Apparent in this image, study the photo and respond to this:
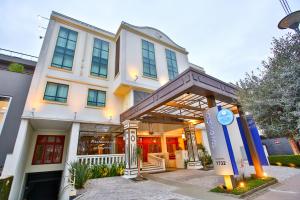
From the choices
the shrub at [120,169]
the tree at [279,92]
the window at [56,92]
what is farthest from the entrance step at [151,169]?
the tree at [279,92]

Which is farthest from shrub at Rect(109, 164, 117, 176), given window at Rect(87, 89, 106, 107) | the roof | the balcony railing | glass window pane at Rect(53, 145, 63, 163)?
the roof

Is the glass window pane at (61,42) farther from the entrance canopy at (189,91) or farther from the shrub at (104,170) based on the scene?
the shrub at (104,170)

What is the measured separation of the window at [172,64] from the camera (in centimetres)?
1475

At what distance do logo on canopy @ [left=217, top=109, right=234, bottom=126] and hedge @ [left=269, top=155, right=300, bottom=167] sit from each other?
35.7 ft

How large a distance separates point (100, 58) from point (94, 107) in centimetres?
474

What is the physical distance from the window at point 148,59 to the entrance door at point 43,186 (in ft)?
38.3

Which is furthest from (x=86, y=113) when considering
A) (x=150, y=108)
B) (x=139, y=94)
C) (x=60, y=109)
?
(x=150, y=108)

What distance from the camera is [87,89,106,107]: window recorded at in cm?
1170

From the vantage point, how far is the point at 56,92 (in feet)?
35.3

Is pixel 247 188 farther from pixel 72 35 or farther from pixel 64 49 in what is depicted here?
pixel 72 35

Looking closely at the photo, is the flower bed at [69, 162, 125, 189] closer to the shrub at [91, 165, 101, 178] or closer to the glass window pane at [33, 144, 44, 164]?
the shrub at [91, 165, 101, 178]

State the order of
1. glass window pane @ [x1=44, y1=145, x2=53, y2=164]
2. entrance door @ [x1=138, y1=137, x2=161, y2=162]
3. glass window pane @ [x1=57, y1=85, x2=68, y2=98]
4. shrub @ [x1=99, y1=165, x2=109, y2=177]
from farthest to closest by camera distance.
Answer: entrance door @ [x1=138, y1=137, x2=161, y2=162] < glass window pane @ [x1=44, y1=145, x2=53, y2=164] < glass window pane @ [x1=57, y1=85, x2=68, y2=98] < shrub @ [x1=99, y1=165, x2=109, y2=177]

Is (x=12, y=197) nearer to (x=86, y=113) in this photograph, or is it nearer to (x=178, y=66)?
(x=86, y=113)

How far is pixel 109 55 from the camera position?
14070mm
